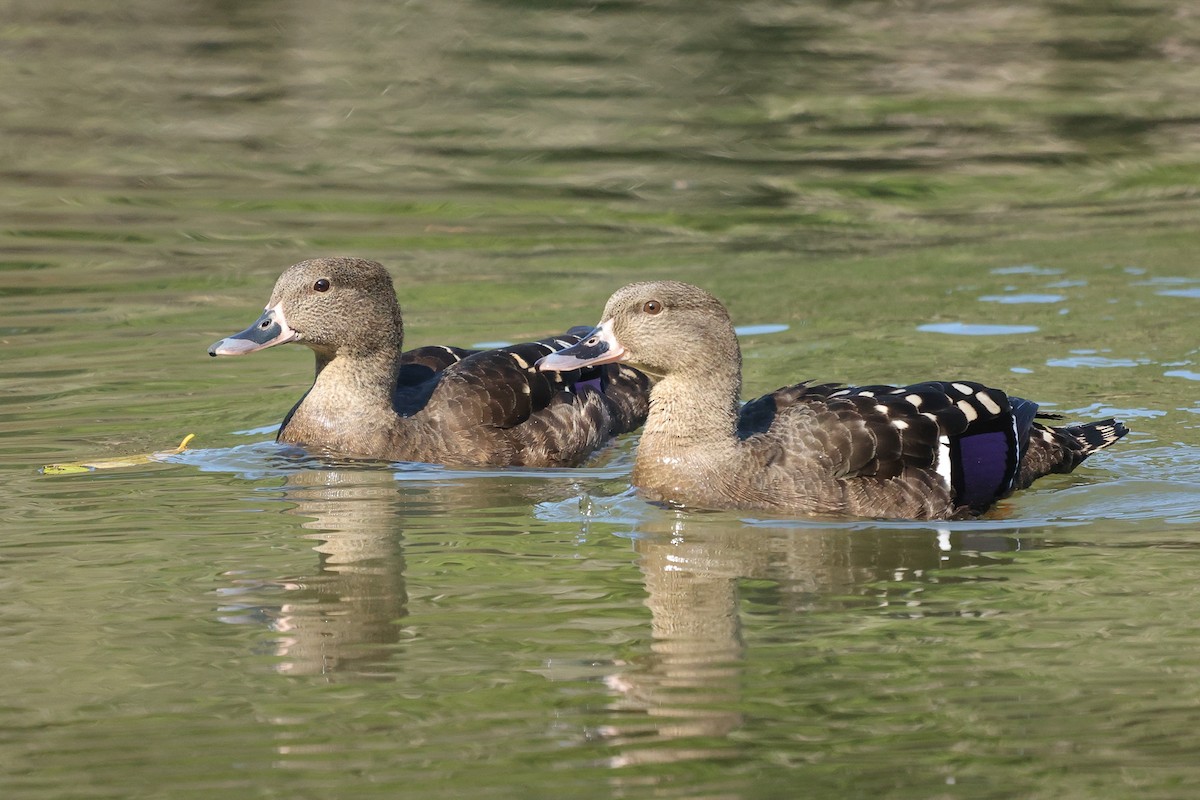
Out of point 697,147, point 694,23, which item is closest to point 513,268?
point 697,147

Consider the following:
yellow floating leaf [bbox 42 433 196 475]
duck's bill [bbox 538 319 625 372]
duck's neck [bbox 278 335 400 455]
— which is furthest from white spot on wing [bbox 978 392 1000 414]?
yellow floating leaf [bbox 42 433 196 475]

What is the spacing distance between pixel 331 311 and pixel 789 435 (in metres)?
3.00

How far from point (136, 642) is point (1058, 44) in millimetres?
19997

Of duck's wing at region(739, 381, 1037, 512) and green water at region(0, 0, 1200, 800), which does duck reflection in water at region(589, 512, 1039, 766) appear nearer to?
green water at region(0, 0, 1200, 800)

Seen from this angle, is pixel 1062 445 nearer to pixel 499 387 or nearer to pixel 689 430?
pixel 689 430

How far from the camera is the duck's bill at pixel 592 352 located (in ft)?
31.7

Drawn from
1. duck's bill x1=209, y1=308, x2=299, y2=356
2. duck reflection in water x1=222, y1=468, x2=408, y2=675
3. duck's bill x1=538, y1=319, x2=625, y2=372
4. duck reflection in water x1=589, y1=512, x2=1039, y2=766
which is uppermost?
duck's bill x1=209, y1=308, x2=299, y2=356

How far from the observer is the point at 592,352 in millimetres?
9750

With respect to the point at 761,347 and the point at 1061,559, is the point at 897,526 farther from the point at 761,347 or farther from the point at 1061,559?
the point at 761,347

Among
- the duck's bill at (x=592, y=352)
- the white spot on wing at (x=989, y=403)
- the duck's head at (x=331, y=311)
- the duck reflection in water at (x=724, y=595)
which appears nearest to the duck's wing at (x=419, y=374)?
the duck's head at (x=331, y=311)

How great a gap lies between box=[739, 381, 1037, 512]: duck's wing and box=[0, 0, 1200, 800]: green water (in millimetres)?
319

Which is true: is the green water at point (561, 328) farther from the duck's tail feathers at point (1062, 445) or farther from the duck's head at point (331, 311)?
the duck's head at point (331, 311)

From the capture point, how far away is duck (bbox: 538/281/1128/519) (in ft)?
30.9

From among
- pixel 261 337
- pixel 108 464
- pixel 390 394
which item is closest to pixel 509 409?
pixel 390 394
